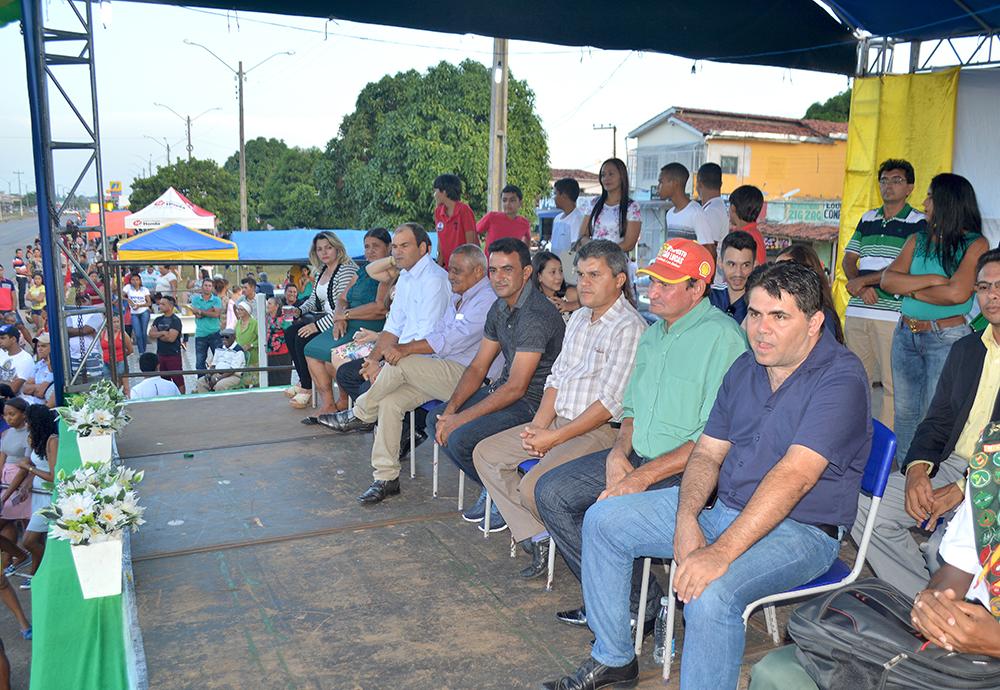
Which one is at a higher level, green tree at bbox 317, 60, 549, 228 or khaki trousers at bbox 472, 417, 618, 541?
green tree at bbox 317, 60, 549, 228

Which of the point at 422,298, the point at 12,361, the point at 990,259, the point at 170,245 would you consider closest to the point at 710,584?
the point at 990,259

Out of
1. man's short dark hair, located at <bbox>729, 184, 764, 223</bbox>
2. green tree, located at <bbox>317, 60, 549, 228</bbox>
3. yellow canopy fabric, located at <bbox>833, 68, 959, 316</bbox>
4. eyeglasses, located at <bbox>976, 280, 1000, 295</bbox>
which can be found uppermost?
green tree, located at <bbox>317, 60, 549, 228</bbox>

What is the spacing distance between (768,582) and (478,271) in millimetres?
2769

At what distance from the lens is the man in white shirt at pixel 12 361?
930 cm

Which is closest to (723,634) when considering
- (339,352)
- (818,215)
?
(339,352)

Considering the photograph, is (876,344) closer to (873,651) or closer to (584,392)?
(584,392)

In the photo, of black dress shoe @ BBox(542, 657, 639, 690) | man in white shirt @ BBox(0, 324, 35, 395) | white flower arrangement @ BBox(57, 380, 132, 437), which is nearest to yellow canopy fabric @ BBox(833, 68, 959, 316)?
black dress shoe @ BBox(542, 657, 639, 690)

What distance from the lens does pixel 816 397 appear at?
7.61 feet

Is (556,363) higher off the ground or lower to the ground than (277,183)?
lower

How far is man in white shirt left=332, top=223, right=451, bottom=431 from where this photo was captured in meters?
4.87

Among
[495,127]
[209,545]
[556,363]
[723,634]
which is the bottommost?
[209,545]

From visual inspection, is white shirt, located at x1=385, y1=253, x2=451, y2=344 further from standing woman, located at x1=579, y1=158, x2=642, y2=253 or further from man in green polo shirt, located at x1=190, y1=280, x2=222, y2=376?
man in green polo shirt, located at x1=190, y1=280, x2=222, y2=376

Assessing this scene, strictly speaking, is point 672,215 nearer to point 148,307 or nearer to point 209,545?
point 209,545

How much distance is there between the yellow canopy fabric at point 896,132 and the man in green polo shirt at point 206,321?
8278mm
